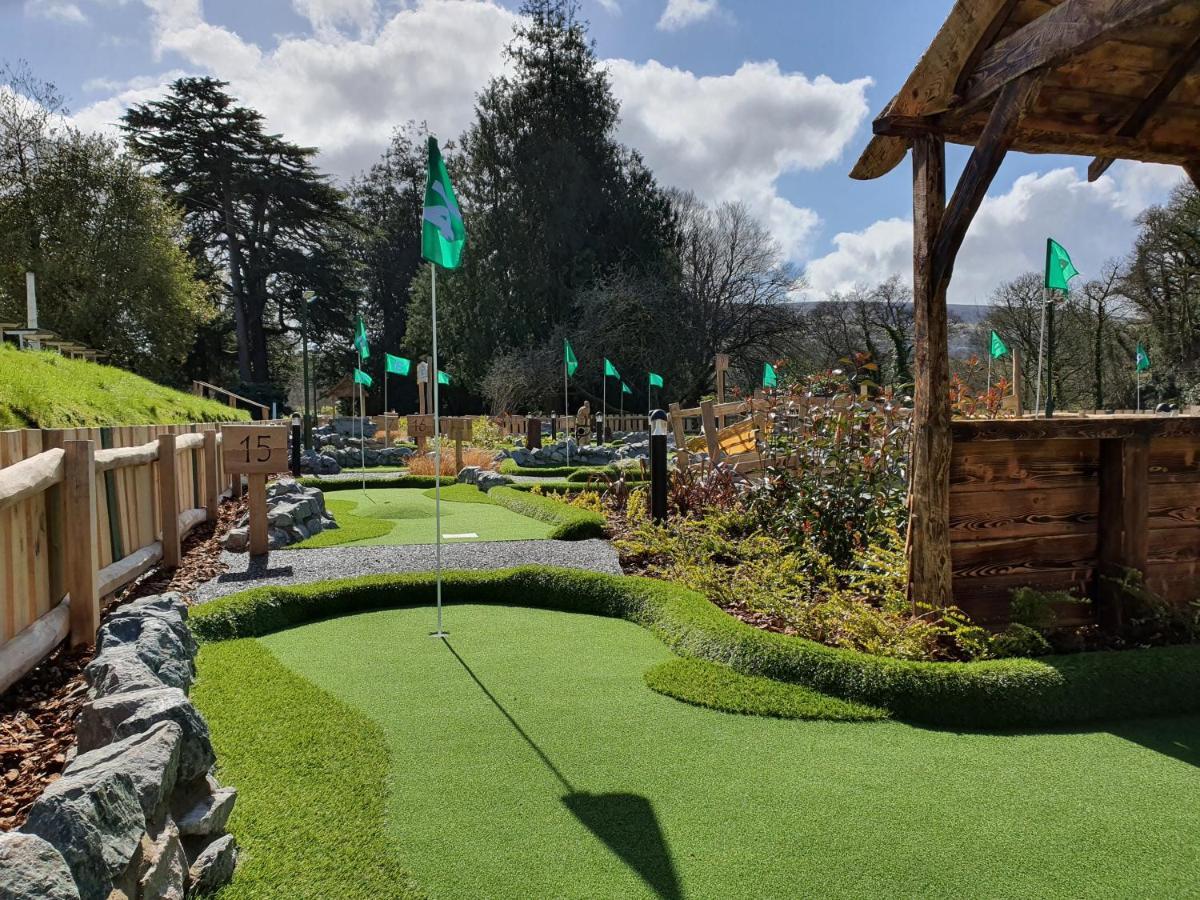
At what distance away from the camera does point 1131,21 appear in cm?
322

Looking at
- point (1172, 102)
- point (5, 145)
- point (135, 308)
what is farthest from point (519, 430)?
point (1172, 102)

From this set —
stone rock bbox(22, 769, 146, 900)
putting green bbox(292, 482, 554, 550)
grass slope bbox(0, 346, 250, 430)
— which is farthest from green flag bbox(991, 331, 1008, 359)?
stone rock bbox(22, 769, 146, 900)

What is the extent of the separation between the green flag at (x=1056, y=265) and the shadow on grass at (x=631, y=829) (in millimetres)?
9521

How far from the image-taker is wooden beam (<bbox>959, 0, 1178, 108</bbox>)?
3238mm

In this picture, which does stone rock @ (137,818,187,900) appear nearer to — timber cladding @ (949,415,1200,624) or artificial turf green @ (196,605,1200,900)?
artificial turf green @ (196,605,1200,900)

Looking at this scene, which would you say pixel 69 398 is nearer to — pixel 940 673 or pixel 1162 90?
pixel 940 673

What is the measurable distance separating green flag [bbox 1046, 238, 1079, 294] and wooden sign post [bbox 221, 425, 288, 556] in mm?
9146

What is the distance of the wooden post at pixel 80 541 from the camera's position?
12.4 feet

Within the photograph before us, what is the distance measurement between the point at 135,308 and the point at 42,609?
998 inches

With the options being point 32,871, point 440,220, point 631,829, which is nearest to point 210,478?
point 440,220

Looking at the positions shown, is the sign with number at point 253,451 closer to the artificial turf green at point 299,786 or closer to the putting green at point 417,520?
the putting green at point 417,520

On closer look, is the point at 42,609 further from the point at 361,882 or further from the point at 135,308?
the point at 135,308

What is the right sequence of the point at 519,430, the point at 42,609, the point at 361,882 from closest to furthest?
the point at 361,882 < the point at 42,609 < the point at 519,430

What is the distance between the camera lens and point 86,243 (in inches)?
958
